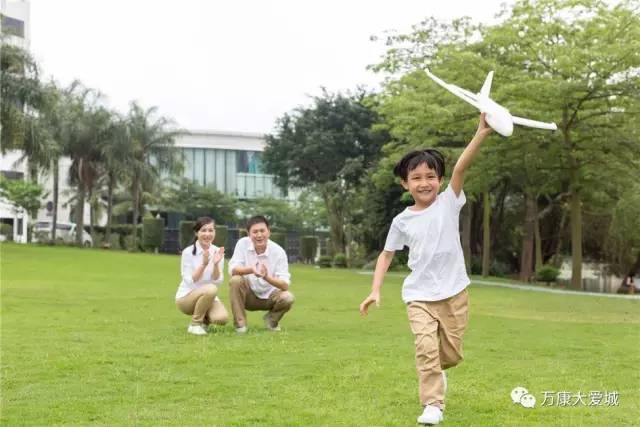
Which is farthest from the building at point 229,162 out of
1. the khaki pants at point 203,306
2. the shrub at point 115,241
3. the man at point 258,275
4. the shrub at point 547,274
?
the man at point 258,275

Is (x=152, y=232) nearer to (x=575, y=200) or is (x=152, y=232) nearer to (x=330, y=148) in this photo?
(x=330, y=148)

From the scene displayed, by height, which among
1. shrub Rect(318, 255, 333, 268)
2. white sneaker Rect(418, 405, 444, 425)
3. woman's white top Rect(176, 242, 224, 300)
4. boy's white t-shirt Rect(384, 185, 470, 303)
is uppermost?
boy's white t-shirt Rect(384, 185, 470, 303)

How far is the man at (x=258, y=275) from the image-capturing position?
10102mm

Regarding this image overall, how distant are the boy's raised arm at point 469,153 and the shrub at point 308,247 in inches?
1937

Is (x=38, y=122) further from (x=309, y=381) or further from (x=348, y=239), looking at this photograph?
(x=309, y=381)

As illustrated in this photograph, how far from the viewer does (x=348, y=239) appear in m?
49.5

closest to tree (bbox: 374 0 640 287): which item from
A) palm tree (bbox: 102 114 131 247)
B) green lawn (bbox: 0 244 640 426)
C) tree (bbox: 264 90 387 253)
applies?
green lawn (bbox: 0 244 640 426)

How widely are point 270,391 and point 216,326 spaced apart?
4.62 metres

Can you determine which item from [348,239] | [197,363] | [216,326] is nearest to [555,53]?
[216,326]

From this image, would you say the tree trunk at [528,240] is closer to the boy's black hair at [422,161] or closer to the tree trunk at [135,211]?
the tree trunk at [135,211]

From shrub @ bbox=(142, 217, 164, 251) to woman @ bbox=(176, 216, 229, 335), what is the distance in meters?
43.8

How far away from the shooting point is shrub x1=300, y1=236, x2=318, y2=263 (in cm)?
5509

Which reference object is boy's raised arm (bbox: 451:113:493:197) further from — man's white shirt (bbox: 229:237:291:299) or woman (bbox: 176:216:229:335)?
woman (bbox: 176:216:229:335)

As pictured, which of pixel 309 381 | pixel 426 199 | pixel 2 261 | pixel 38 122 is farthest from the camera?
pixel 38 122
